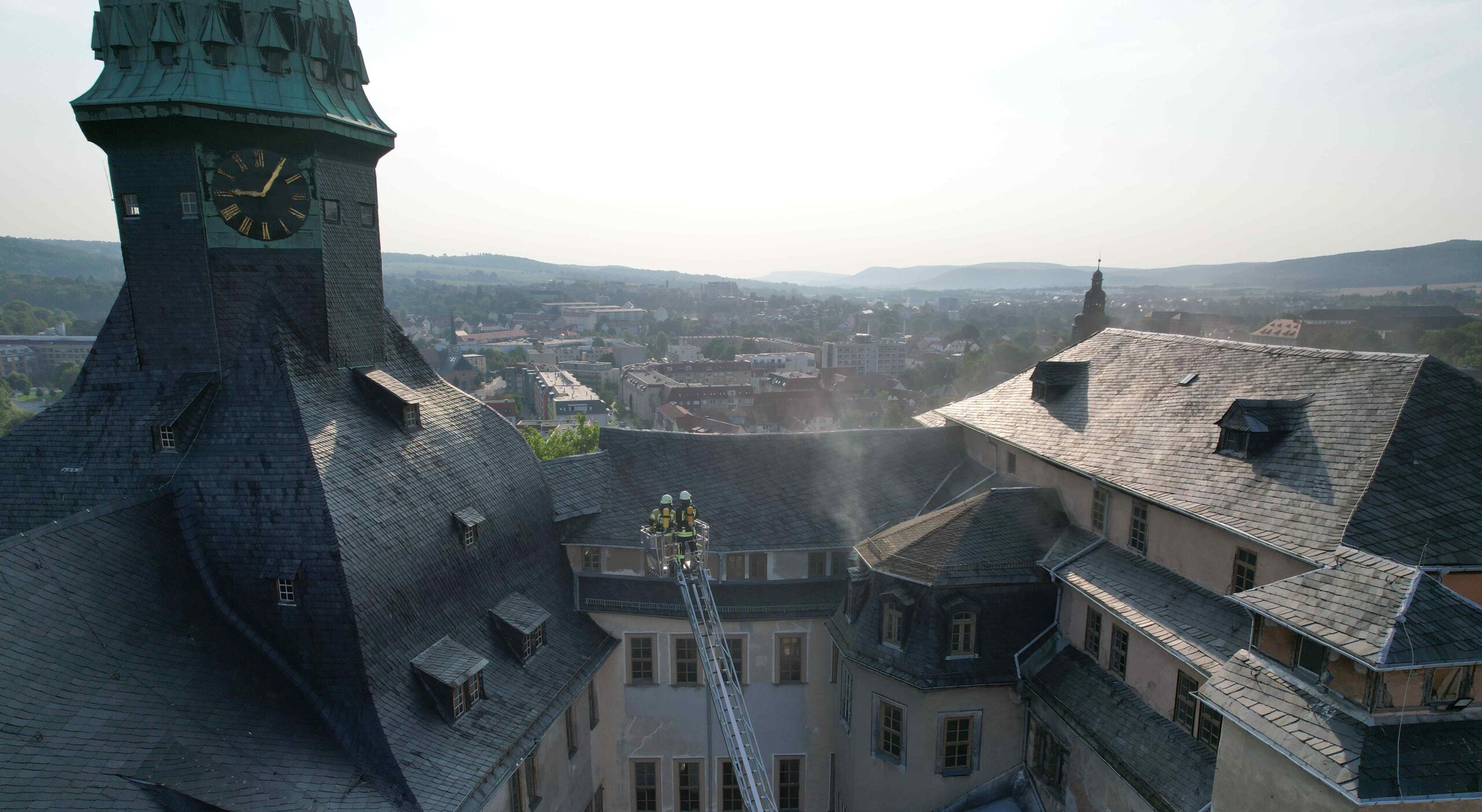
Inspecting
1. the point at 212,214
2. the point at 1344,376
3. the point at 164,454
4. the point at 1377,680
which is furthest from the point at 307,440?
the point at 1344,376

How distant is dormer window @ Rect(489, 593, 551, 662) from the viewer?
23484mm

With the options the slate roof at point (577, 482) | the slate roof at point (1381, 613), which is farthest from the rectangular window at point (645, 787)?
the slate roof at point (1381, 613)

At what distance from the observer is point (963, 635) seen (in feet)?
82.4

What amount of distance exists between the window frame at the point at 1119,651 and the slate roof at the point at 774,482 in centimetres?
987

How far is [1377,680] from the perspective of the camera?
45.2 feet

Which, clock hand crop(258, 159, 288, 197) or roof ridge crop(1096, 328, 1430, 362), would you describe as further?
clock hand crop(258, 159, 288, 197)

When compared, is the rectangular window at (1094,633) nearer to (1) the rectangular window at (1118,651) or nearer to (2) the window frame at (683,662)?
(1) the rectangular window at (1118,651)

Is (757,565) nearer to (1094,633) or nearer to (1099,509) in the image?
(1094,633)

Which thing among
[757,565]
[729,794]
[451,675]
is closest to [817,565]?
[757,565]

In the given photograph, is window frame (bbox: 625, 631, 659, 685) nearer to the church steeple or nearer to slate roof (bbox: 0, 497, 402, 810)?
slate roof (bbox: 0, 497, 402, 810)

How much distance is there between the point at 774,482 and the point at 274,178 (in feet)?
66.5

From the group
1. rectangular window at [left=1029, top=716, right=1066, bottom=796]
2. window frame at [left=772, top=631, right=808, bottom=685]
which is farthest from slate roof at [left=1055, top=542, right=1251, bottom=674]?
window frame at [left=772, top=631, right=808, bottom=685]

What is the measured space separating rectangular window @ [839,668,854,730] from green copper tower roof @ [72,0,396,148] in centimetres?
2437

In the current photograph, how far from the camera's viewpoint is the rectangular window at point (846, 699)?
27344mm
